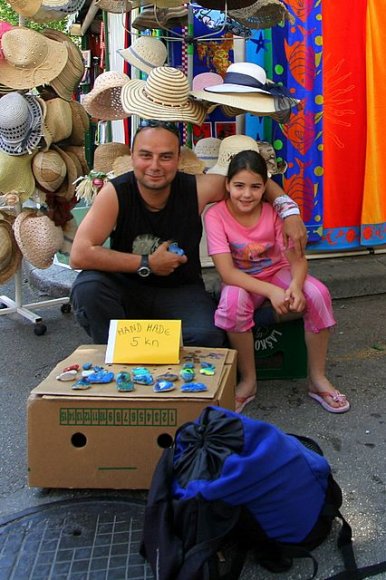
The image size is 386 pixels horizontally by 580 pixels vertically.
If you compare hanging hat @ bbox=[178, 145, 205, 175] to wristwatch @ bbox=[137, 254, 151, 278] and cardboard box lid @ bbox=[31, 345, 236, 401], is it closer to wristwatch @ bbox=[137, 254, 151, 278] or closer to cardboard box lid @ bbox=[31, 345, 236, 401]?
wristwatch @ bbox=[137, 254, 151, 278]

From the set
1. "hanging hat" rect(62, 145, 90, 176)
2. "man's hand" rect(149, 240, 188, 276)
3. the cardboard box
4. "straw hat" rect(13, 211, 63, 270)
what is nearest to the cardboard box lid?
the cardboard box

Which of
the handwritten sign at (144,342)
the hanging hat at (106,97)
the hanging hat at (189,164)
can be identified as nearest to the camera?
the handwritten sign at (144,342)

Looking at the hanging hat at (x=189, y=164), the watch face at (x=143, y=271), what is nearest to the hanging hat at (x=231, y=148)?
the hanging hat at (x=189, y=164)

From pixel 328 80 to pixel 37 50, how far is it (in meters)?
2.02

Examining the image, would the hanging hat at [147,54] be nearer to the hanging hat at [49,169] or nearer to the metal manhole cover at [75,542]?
the hanging hat at [49,169]

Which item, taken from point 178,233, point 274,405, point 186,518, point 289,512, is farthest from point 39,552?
point 178,233

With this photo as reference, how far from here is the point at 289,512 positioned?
1.79 meters

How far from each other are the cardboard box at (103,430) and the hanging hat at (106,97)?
76.4 inches

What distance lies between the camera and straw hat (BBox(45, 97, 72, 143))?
11.5 ft

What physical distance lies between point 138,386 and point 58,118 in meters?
1.99

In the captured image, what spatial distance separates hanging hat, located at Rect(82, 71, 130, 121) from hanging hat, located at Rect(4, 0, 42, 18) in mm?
495

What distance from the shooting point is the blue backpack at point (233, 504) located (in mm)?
1662

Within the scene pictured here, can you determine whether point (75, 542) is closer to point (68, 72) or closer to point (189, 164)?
point (189, 164)

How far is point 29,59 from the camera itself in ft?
11.2
